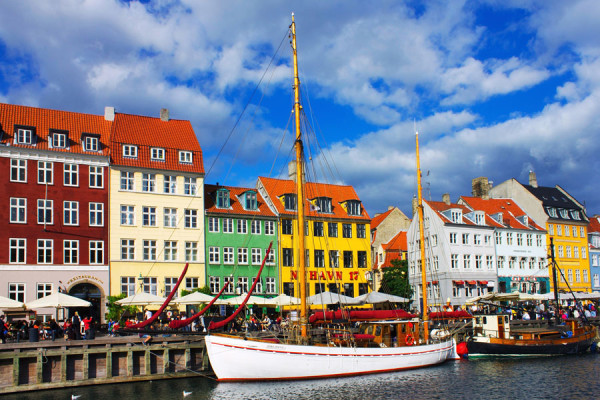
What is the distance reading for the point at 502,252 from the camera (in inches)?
2869

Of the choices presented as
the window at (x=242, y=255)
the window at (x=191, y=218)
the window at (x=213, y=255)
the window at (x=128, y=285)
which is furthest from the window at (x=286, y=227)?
the window at (x=128, y=285)

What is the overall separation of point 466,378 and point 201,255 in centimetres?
3023

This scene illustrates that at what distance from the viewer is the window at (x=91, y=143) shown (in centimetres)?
5222

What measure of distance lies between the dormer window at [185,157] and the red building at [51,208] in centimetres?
689

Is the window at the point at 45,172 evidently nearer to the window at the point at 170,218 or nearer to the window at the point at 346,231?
the window at the point at 170,218

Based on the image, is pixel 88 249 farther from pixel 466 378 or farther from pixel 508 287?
pixel 508 287

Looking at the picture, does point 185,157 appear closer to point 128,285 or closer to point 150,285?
point 150,285

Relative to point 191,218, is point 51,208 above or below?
above

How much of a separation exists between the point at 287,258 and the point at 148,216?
14.9 meters

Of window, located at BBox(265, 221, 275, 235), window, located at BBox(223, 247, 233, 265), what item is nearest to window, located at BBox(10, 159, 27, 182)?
window, located at BBox(223, 247, 233, 265)

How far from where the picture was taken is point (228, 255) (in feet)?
192

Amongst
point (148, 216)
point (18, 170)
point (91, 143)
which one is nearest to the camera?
point (18, 170)

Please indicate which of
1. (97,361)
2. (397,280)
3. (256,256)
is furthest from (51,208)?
(397,280)

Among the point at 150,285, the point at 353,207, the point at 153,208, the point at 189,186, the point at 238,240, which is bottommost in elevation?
the point at 150,285
